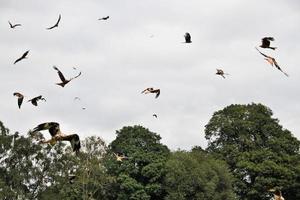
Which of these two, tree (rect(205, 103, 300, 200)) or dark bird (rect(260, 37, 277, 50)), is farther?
tree (rect(205, 103, 300, 200))

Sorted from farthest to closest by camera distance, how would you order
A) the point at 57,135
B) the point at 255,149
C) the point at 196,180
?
the point at 255,149 → the point at 196,180 → the point at 57,135

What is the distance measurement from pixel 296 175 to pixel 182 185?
A: 19.7 metres

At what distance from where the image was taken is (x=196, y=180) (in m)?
80.7

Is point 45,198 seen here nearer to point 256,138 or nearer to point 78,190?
point 78,190

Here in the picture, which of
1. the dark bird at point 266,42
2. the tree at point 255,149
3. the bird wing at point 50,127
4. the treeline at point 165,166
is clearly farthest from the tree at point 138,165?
the bird wing at point 50,127

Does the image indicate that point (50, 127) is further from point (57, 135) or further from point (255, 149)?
point (255, 149)

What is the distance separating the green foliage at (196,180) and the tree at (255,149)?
30.9 ft

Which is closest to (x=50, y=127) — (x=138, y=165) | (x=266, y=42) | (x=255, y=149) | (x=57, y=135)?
(x=57, y=135)

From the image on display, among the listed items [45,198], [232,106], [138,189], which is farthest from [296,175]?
[45,198]

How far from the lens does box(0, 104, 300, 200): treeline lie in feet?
249

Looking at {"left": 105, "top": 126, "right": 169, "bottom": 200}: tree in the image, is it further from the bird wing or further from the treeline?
the bird wing

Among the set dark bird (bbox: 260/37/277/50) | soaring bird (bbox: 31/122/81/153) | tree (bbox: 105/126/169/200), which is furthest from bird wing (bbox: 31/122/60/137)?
tree (bbox: 105/126/169/200)

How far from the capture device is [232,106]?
103m

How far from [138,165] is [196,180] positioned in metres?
13.0
